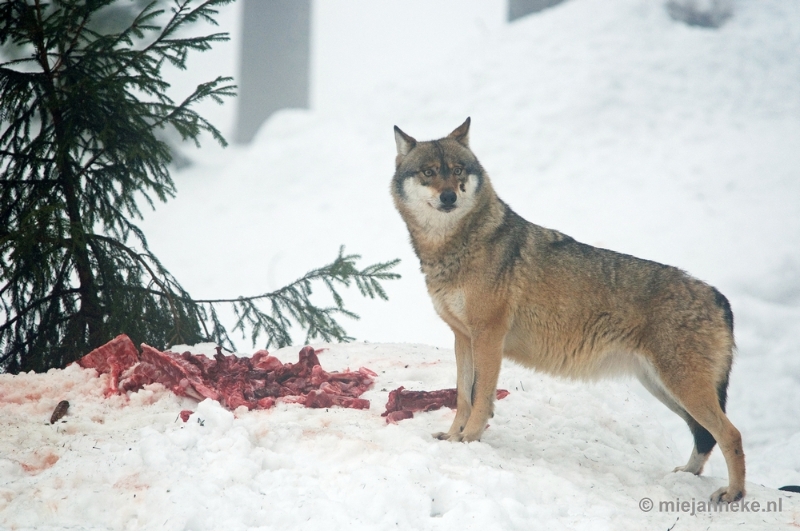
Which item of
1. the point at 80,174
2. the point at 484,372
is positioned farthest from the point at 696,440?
the point at 80,174

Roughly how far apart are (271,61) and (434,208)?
10635mm

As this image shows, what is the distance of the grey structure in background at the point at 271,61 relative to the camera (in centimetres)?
1315

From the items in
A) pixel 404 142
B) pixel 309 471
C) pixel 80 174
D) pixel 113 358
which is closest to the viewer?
pixel 309 471

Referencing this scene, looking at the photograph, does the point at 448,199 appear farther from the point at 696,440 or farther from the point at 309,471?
the point at 696,440

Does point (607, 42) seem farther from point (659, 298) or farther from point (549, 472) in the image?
point (549, 472)

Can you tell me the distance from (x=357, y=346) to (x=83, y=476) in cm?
307

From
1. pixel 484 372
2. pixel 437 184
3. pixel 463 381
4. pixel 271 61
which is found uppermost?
pixel 271 61

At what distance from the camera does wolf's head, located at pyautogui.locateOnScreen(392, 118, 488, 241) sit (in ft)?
12.8

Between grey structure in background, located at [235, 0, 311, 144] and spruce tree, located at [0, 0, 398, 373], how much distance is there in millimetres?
8044

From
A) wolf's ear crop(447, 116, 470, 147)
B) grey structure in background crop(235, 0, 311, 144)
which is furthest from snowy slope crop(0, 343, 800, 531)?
grey structure in background crop(235, 0, 311, 144)

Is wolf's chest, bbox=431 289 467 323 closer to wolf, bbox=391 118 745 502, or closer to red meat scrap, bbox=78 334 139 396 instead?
wolf, bbox=391 118 745 502

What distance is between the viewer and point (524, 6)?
13.7 meters

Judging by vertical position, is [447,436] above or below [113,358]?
below

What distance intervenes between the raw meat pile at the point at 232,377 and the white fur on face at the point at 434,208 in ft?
3.84
